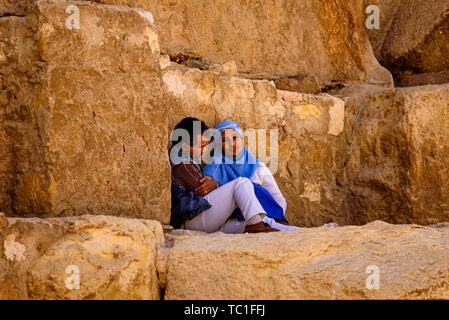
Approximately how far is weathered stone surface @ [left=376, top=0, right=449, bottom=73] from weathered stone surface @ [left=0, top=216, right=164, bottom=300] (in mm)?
4245

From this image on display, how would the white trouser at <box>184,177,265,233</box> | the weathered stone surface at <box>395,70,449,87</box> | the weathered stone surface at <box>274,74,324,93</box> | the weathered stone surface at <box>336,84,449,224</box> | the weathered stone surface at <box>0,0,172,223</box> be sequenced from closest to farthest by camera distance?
1. the weathered stone surface at <box>0,0,172,223</box>
2. the white trouser at <box>184,177,265,233</box>
3. the weathered stone surface at <box>336,84,449,224</box>
4. the weathered stone surface at <box>274,74,324,93</box>
5. the weathered stone surface at <box>395,70,449,87</box>

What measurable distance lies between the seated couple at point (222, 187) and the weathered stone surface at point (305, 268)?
902 millimetres

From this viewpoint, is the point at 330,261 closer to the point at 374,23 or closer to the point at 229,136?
the point at 229,136

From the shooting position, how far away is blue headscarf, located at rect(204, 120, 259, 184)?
4088mm

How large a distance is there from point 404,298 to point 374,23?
4.28m

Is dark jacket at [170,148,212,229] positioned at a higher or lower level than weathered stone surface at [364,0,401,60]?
lower

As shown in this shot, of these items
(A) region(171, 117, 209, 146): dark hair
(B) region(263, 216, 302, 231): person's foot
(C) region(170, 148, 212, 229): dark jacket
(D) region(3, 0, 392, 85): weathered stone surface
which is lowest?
(B) region(263, 216, 302, 231): person's foot

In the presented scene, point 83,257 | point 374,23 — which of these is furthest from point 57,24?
point 374,23

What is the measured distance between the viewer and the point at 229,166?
4.12 metres

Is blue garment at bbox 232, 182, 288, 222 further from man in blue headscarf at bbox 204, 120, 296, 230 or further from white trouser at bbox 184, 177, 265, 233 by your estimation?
white trouser at bbox 184, 177, 265, 233

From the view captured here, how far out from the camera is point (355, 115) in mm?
5105

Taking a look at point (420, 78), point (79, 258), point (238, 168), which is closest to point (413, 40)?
point (420, 78)

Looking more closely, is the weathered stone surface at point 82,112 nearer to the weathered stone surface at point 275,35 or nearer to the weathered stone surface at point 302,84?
the weathered stone surface at point 275,35

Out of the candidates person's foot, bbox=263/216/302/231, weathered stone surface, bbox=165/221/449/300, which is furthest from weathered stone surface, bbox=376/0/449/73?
weathered stone surface, bbox=165/221/449/300
